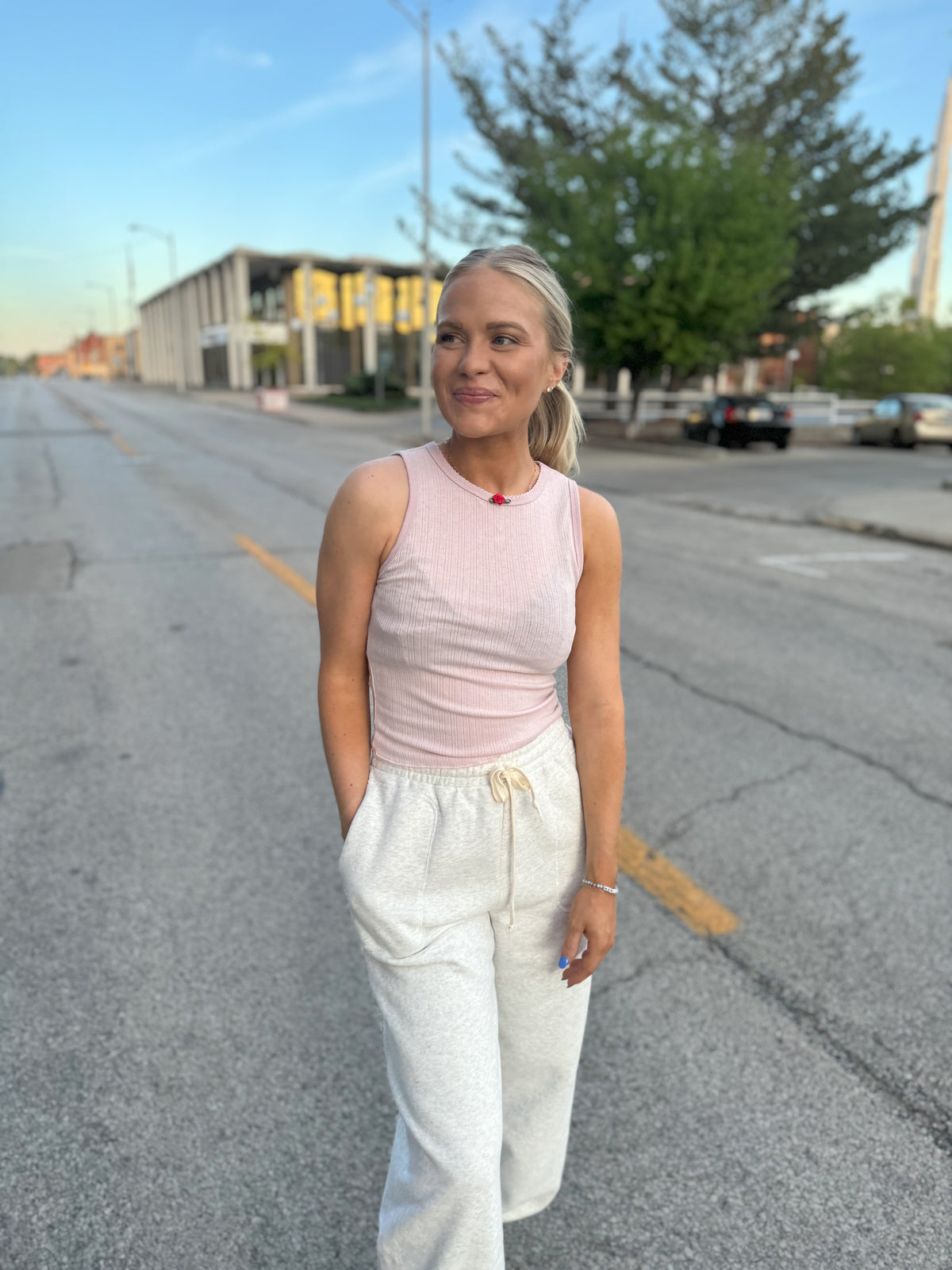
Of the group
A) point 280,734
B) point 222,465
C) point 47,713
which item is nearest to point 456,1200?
point 280,734

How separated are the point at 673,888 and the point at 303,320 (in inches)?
2602

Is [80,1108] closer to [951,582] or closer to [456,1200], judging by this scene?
[456,1200]

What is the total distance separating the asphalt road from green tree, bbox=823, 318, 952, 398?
4559 centimetres

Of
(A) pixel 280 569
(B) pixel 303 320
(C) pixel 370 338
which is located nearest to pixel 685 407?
(A) pixel 280 569

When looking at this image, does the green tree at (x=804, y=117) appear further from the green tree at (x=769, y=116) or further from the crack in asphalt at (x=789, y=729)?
the crack in asphalt at (x=789, y=729)

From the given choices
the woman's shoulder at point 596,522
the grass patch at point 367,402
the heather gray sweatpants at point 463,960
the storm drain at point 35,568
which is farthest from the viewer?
the grass patch at point 367,402

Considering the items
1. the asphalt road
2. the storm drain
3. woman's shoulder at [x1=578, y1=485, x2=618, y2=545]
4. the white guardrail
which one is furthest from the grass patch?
woman's shoulder at [x1=578, y1=485, x2=618, y2=545]

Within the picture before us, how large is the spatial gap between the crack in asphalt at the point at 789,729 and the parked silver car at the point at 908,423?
22.7 m

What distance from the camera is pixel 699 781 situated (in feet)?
13.9

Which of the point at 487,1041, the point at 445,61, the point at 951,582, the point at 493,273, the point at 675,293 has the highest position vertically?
the point at 445,61

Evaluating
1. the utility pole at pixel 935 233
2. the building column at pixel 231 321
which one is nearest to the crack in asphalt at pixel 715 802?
the building column at pixel 231 321

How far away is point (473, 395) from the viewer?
1530mm

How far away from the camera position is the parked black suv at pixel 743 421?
24.2 meters

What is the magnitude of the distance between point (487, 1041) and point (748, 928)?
1.80m
